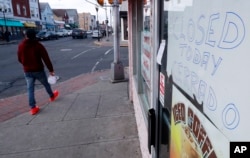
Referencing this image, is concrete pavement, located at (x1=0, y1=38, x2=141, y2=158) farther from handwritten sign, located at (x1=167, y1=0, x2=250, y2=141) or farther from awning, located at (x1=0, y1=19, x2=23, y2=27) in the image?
awning, located at (x1=0, y1=19, x2=23, y2=27)

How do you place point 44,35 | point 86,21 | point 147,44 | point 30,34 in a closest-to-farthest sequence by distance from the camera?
point 147,44, point 30,34, point 44,35, point 86,21

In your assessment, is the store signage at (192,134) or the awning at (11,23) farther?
the awning at (11,23)

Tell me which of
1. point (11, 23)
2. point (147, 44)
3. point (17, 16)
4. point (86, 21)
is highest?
point (86, 21)

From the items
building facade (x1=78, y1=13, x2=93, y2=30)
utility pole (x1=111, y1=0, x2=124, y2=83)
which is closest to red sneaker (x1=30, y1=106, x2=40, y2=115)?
utility pole (x1=111, y1=0, x2=124, y2=83)

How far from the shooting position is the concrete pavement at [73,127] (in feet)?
13.3

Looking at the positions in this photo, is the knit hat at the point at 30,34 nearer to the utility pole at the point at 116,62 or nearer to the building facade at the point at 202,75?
the utility pole at the point at 116,62

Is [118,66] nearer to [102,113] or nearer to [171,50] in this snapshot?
[102,113]

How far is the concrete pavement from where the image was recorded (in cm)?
405

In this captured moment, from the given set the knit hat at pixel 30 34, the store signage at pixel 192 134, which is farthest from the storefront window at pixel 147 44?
the knit hat at pixel 30 34

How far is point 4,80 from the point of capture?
10266 mm

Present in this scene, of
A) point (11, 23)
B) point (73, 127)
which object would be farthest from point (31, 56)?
point (11, 23)

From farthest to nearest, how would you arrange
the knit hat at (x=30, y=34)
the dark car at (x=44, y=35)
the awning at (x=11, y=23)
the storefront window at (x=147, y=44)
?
the dark car at (x=44, y=35) → the awning at (x=11, y=23) → the knit hat at (x=30, y=34) → the storefront window at (x=147, y=44)

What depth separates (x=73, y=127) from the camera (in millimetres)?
4969

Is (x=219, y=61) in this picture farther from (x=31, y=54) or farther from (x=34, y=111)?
(x=34, y=111)
